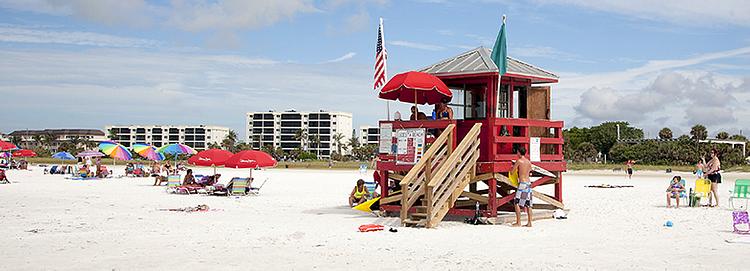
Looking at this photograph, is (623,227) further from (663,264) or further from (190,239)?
(190,239)

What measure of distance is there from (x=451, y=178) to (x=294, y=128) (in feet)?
565

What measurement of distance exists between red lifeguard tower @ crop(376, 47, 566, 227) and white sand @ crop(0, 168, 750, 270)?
69cm

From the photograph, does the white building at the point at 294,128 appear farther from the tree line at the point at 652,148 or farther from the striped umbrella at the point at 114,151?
the striped umbrella at the point at 114,151

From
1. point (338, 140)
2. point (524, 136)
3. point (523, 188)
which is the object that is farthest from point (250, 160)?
point (338, 140)

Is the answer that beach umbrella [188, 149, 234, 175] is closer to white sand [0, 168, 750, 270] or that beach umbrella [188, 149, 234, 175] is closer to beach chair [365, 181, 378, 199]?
white sand [0, 168, 750, 270]

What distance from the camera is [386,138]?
15.7 meters

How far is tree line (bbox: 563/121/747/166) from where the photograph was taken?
89250 millimetres

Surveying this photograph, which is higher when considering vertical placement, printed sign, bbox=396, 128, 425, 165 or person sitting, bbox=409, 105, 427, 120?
person sitting, bbox=409, 105, 427, 120

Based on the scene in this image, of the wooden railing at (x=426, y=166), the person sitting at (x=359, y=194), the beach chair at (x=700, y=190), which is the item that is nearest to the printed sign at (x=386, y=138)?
the wooden railing at (x=426, y=166)

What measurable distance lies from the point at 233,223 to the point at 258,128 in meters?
176

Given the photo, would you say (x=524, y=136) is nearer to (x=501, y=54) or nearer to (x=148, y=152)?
(x=501, y=54)

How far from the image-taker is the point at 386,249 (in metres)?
10.3

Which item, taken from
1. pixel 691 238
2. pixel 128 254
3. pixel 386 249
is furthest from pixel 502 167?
pixel 128 254

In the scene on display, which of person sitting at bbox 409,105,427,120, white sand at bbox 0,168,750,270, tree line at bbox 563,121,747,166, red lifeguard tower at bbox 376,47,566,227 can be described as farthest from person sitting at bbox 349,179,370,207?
tree line at bbox 563,121,747,166
